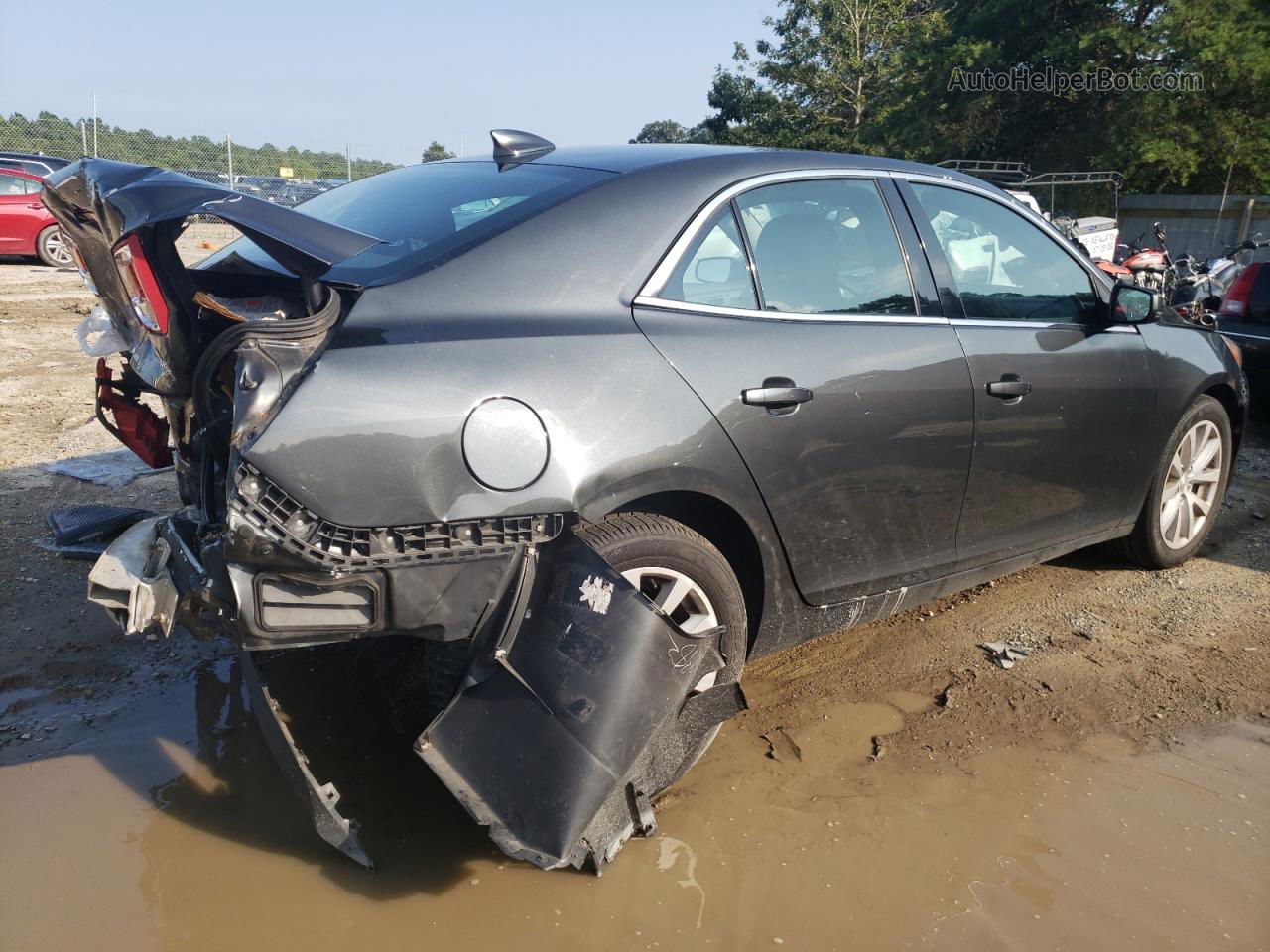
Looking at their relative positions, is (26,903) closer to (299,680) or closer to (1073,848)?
(299,680)

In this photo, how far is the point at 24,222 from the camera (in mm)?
15328

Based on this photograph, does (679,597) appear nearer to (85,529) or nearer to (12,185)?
(85,529)

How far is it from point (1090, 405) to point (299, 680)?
9.54 feet

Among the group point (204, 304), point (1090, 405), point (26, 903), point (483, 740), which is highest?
point (204, 304)

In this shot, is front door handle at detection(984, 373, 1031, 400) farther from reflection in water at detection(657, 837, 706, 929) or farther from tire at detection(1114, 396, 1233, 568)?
reflection in water at detection(657, 837, 706, 929)

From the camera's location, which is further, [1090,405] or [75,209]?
[1090,405]

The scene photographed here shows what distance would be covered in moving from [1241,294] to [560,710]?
7341 mm

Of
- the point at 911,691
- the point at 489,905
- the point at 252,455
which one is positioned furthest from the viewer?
the point at 911,691

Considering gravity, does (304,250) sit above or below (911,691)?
above

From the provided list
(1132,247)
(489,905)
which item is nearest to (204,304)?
(489,905)

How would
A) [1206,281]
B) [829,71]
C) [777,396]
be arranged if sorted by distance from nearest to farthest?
[777,396], [1206,281], [829,71]

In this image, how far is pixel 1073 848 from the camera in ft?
9.00

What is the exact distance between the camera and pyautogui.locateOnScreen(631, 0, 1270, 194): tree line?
19219 mm

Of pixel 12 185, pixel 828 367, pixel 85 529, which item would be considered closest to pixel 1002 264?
pixel 828 367
